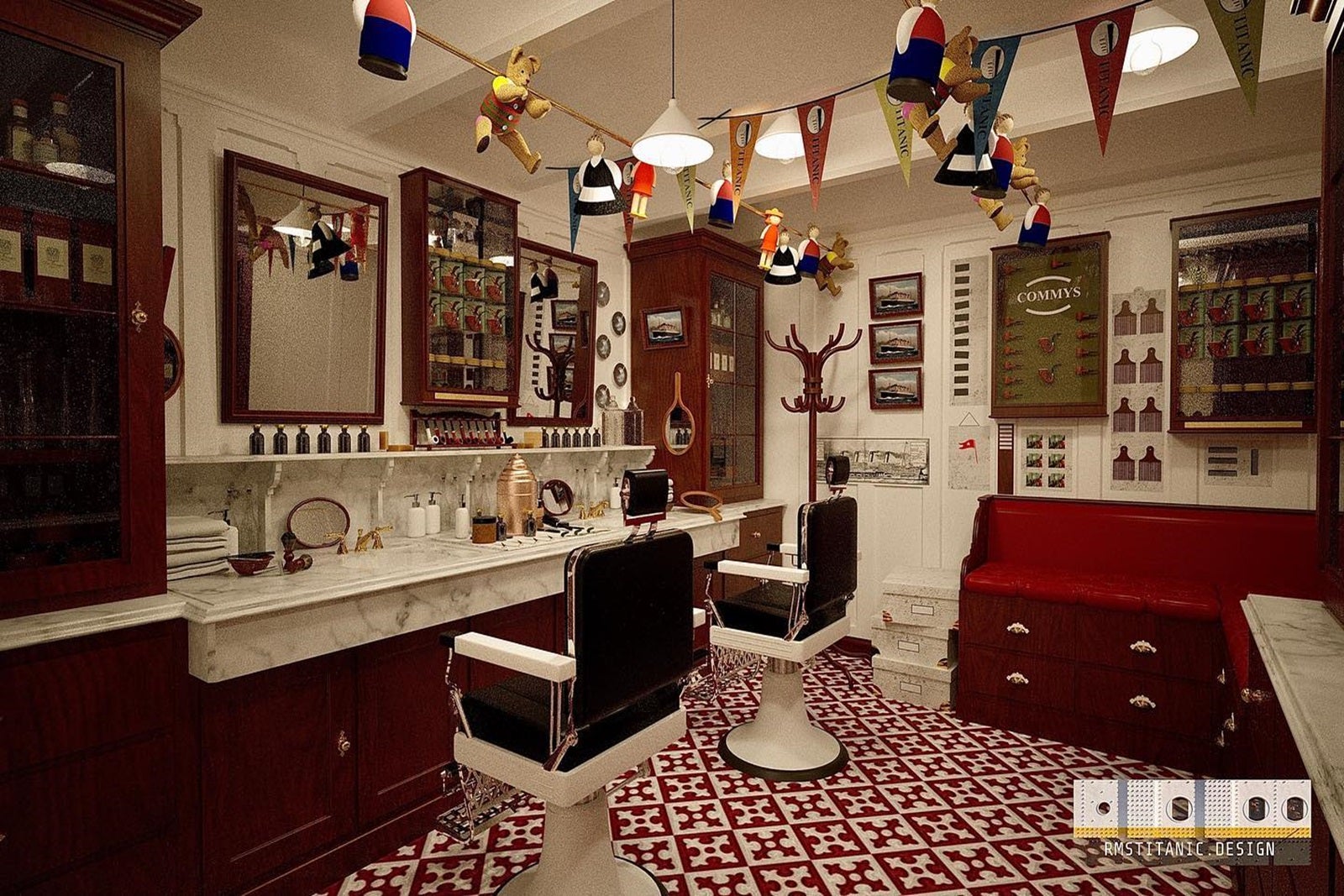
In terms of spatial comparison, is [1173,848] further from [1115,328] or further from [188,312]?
[188,312]

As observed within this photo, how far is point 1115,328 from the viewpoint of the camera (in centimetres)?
427

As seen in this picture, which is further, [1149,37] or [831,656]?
[831,656]

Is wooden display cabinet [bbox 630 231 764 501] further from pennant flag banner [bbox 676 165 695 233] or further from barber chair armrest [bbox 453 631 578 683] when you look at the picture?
barber chair armrest [bbox 453 631 578 683]

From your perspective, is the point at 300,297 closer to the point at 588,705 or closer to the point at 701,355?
the point at 588,705

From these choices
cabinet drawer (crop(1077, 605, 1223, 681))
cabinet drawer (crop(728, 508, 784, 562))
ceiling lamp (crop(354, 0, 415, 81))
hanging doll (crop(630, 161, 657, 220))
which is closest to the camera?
ceiling lamp (crop(354, 0, 415, 81))

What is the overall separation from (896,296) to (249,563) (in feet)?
14.5

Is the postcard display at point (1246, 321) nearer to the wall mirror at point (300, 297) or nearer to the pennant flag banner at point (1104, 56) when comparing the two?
the pennant flag banner at point (1104, 56)

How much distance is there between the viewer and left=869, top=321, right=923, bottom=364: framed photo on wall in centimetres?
501

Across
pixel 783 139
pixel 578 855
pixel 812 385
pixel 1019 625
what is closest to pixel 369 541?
pixel 578 855

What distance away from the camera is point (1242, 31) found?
2115 mm

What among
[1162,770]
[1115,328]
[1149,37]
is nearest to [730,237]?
[1115,328]

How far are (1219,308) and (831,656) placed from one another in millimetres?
3297

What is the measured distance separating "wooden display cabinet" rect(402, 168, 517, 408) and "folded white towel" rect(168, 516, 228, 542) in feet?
3.79

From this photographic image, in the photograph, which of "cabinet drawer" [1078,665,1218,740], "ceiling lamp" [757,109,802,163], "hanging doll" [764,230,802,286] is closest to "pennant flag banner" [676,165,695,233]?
"ceiling lamp" [757,109,802,163]
